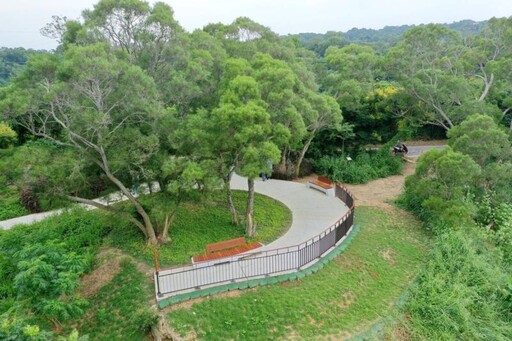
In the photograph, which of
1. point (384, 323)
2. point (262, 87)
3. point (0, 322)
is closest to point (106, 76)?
point (262, 87)

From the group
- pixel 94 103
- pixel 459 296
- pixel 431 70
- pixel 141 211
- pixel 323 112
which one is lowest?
pixel 459 296

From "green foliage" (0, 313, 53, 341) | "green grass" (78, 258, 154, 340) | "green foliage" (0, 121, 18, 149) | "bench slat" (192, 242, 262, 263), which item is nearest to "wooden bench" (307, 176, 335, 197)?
"bench slat" (192, 242, 262, 263)

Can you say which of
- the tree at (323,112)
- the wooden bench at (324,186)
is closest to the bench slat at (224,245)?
the tree at (323,112)

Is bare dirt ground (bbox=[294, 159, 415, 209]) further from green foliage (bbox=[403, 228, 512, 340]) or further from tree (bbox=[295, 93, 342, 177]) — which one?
green foliage (bbox=[403, 228, 512, 340])

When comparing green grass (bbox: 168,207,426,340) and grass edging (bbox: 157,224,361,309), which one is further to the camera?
grass edging (bbox: 157,224,361,309)

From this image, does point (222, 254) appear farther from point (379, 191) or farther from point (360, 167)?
point (360, 167)

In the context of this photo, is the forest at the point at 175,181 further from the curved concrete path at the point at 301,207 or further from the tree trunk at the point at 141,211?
the curved concrete path at the point at 301,207

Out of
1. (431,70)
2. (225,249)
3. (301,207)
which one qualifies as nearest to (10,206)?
(225,249)
